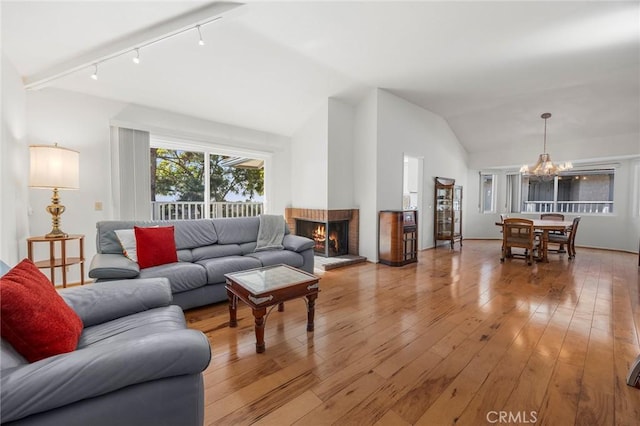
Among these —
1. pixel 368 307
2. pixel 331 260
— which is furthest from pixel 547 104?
pixel 368 307

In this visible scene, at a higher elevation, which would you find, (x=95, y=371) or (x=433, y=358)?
(x=95, y=371)

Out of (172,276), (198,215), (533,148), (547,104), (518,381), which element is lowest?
(518,381)

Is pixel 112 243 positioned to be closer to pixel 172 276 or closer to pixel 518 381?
pixel 172 276

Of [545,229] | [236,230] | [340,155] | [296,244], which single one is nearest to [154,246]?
[236,230]

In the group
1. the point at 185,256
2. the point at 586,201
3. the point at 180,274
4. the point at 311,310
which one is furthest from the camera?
the point at 586,201

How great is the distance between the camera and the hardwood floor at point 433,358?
147 centimetres

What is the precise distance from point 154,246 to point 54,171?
4.30 feet

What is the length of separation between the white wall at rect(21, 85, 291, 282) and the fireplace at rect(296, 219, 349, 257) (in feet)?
8.72

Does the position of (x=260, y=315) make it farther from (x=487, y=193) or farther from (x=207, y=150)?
(x=487, y=193)

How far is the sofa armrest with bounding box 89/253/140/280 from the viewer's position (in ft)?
7.69

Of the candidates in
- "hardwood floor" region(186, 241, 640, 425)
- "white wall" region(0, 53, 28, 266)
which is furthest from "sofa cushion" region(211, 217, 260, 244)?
"white wall" region(0, 53, 28, 266)

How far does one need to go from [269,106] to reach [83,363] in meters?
4.32

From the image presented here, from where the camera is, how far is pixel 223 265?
9.51 feet

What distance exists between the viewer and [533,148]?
21.5ft
